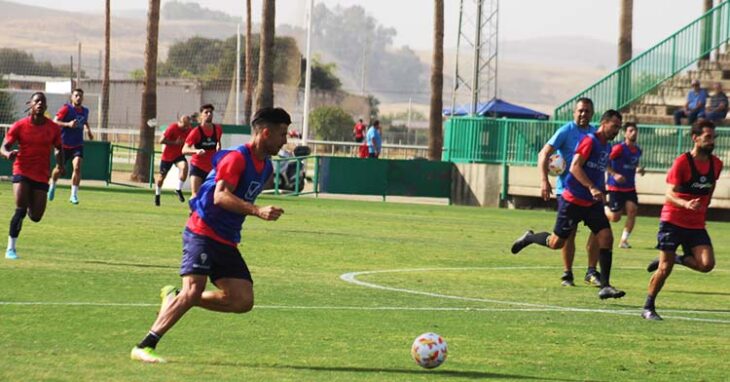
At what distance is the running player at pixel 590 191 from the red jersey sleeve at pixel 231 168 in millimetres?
7011

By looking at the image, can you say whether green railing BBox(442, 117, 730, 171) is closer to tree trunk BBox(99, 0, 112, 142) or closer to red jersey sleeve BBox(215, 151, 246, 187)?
red jersey sleeve BBox(215, 151, 246, 187)

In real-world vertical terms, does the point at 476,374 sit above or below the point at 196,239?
below

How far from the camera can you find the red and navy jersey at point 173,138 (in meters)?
31.3

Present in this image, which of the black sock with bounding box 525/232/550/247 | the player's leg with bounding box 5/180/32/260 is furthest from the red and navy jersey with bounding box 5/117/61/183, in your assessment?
the black sock with bounding box 525/232/550/247

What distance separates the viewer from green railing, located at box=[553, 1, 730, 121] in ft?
146

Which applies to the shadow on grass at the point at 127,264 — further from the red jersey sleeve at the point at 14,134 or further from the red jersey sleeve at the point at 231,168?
the red jersey sleeve at the point at 231,168

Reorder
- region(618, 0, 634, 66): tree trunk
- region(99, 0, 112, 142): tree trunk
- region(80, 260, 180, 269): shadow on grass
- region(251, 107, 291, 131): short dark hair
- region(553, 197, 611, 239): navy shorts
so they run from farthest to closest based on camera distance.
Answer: region(99, 0, 112, 142): tree trunk
region(618, 0, 634, 66): tree trunk
region(80, 260, 180, 269): shadow on grass
region(553, 197, 611, 239): navy shorts
region(251, 107, 291, 131): short dark hair

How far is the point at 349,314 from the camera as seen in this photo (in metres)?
14.6

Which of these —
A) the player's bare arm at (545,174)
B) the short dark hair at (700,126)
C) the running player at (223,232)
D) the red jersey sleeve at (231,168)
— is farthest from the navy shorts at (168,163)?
the red jersey sleeve at (231,168)

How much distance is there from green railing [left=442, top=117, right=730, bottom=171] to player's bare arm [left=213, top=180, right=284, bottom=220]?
94.4 feet

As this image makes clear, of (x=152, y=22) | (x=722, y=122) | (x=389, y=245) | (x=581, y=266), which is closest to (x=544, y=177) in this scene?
(x=581, y=266)

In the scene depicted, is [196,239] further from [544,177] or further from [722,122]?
[722,122]

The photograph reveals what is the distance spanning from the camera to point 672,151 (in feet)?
128

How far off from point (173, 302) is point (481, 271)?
9.84 meters
